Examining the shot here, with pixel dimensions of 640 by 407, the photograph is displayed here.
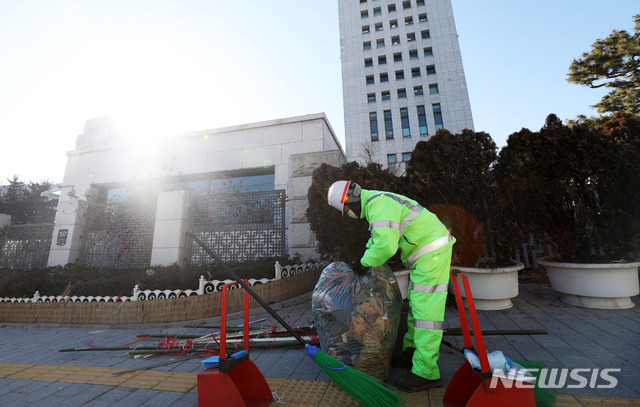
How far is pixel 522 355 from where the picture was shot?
8.92 ft

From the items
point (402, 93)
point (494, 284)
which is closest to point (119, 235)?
point (494, 284)

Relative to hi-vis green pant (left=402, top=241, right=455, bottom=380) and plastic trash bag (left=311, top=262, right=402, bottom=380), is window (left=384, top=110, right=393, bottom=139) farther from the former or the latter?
plastic trash bag (left=311, top=262, right=402, bottom=380)

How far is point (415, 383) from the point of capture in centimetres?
222

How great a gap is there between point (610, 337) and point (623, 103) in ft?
46.3

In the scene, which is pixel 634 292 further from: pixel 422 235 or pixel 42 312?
pixel 42 312

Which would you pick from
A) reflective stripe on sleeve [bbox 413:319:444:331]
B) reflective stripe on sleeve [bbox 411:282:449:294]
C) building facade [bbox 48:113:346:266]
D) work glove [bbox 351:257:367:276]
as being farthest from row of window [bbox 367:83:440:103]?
reflective stripe on sleeve [bbox 413:319:444:331]

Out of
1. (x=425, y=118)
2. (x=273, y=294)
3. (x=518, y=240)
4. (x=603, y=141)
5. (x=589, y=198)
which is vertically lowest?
(x=273, y=294)

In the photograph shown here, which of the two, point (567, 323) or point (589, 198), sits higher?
point (589, 198)

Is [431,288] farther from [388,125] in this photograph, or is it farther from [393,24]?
[393,24]

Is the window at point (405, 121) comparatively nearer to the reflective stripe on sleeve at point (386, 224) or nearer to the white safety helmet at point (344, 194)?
the white safety helmet at point (344, 194)

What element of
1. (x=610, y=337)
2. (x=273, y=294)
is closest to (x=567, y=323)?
(x=610, y=337)

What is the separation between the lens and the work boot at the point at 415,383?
220 cm

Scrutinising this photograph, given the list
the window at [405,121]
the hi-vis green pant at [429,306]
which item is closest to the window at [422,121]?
the window at [405,121]

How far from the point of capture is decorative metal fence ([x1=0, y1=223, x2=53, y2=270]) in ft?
32.4
